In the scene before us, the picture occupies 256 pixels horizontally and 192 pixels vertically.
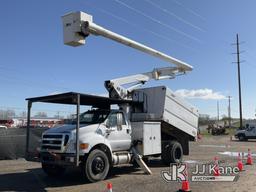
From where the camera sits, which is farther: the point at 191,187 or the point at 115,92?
the point at 115,92

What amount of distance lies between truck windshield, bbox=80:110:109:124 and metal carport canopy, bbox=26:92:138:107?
0.40m

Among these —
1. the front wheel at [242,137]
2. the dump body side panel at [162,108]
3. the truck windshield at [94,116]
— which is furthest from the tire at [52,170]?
the front wheel at [242,137]

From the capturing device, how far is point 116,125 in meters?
13.4

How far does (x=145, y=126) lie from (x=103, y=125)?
2.15 metres

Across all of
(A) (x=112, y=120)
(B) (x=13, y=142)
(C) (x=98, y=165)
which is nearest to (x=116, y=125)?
(A) (x=112, y=120)

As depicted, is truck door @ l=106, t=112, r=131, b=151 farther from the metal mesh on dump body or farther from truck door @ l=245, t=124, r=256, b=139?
truck door @ l=245, t=124, r=256, b=139

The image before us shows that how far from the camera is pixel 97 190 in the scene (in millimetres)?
10367

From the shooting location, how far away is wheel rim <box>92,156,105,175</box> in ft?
38.8

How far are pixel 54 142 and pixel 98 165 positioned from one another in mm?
1588

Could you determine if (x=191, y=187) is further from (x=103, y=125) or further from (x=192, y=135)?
(x=192, y=135)

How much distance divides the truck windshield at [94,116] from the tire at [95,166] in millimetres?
1297

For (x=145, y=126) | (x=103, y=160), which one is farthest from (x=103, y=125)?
(x=145, y=126)

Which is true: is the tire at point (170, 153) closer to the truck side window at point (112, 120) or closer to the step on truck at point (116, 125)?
the step on truck at point (116, 125)

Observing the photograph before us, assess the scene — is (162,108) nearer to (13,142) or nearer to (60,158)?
(60,158)
